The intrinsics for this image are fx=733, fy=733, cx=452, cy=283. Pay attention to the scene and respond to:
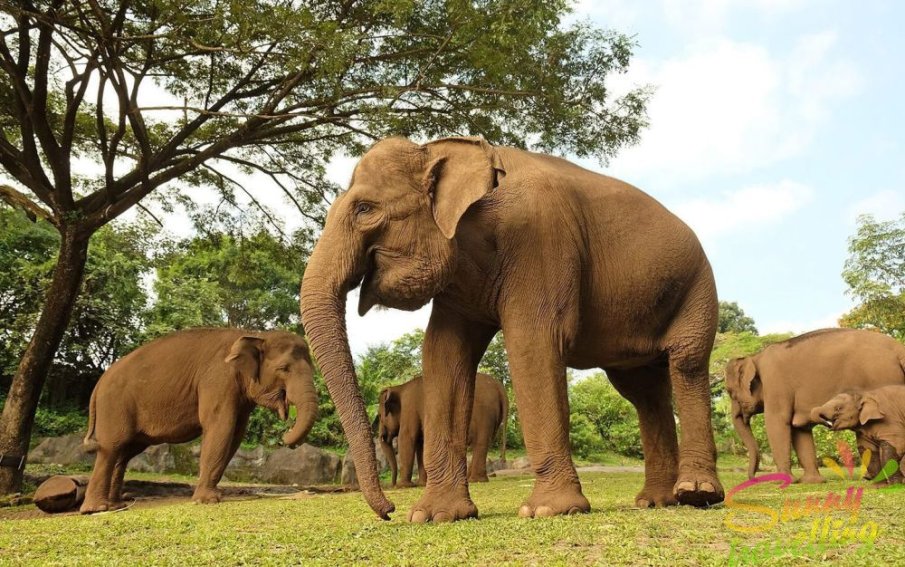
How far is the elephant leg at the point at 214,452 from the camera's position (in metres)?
7.75

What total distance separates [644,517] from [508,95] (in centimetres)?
869

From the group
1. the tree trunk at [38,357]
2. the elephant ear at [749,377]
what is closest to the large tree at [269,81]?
the tree trunk at [38,357]

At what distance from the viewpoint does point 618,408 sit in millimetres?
25000

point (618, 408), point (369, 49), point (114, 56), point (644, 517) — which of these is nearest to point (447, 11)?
point (369, 49)

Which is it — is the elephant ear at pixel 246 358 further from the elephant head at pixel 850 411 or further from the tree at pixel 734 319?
the tree at pixel 734 319

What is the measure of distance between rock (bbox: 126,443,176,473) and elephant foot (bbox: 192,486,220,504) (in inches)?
356

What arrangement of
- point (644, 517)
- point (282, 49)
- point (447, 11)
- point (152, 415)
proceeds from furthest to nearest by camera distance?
point (447, 11) → point (282, 49) → point (152, 415) → point (644, 517)

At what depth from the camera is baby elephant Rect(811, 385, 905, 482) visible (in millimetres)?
6875

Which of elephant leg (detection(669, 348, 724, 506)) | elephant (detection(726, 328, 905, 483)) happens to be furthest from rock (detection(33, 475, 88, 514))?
elephant (detection(726, 328, 905, 483))

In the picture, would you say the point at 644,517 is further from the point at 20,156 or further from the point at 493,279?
the point at 20,156

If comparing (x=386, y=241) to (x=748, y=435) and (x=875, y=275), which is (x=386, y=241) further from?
(x=875, y=275)

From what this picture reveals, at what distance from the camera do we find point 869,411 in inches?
276

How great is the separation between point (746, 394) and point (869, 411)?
4199 millimetres

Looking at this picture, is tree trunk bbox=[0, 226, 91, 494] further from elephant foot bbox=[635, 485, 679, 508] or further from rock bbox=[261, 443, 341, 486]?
elephant foot bbox=[635, 485, 679, 508]
